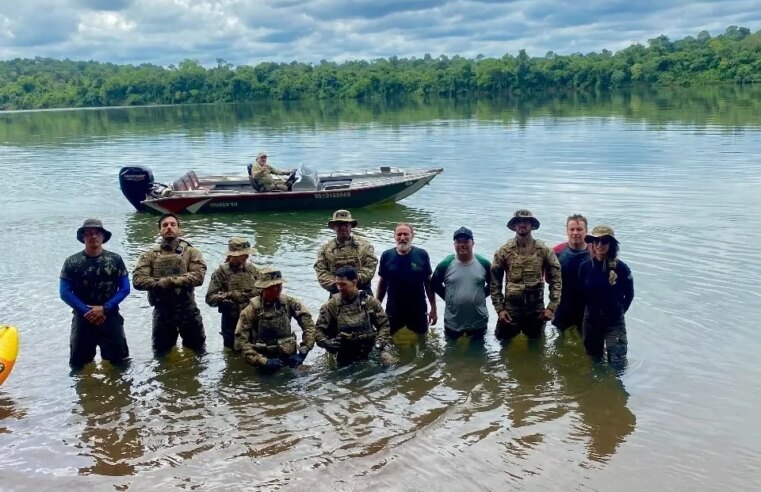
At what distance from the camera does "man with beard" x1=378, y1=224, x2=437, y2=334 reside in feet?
29.0

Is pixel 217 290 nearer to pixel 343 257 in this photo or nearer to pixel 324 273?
pixel 324 273

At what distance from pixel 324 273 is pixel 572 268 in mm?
2806

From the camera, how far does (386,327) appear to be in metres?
8.34

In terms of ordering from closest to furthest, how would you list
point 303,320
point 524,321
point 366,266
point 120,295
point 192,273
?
point 303,320 → point 120,295 → point 192,273 → point 524,321 → point 366,266

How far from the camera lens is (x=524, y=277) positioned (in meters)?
8.49

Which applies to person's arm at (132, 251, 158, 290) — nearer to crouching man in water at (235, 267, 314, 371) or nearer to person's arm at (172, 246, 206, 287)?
person's arm at (172, 246, 206, 287)

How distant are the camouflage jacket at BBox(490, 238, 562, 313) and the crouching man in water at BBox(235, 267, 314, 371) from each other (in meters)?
2.19

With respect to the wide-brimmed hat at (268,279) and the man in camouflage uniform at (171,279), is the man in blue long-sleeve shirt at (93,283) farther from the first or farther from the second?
the wide-brimmed hat at (268,279)

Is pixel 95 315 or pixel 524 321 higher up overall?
pixel 95 315

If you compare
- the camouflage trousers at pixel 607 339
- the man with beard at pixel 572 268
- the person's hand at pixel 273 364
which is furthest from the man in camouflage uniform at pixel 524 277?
the person's hand at pixel 273 364

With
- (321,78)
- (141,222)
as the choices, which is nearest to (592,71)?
(321,78)

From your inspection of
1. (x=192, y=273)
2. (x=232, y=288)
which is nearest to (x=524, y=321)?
(x=232, y=288)

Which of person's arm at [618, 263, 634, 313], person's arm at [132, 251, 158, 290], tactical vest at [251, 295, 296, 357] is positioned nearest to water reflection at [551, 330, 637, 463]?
person's arm at [618, 263, 634, 313]

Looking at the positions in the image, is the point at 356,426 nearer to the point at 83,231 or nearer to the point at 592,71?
the point at 83,231
